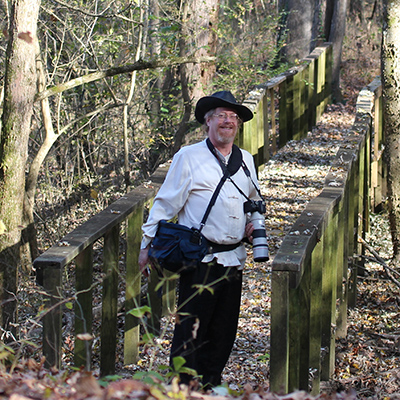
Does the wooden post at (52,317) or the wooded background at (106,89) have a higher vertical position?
the wooded background at (106,89)

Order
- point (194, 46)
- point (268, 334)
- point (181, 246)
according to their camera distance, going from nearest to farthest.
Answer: point (181, 246)
point (268, 334)
point (194, 46)

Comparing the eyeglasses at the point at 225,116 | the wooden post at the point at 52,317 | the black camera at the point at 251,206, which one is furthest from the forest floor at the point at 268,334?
the eyeglasses at the point at 225,116

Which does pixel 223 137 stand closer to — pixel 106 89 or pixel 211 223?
pixel 211 223

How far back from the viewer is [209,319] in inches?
161

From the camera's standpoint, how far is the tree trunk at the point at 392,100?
22.7 ft

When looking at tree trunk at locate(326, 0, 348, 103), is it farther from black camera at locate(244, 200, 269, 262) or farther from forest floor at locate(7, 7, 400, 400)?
black camera at locate(244, 200, 269, 262)

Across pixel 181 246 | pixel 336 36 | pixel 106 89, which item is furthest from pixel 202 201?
pixel 336 36

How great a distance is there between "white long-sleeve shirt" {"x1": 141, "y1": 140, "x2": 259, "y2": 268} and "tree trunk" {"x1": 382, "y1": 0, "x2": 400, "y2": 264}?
3.70 meters

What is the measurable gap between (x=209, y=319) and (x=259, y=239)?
0.59m

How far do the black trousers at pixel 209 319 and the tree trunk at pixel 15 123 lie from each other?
2559mm

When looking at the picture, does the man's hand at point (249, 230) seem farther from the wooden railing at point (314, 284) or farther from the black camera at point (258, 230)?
the wooden railing at point (314, 284)

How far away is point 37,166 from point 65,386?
579cm

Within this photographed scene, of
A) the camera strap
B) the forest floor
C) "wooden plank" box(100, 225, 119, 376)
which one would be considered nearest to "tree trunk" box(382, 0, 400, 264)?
the forest floor

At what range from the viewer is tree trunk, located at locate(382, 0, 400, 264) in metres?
6.93
